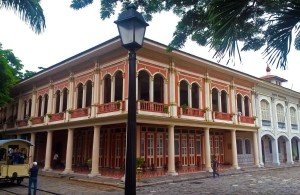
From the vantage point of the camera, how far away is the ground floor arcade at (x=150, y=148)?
18.5m

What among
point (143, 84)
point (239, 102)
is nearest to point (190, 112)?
point (143, 84)

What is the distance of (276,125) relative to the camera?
1124 inches

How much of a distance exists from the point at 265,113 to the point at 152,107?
15286mm

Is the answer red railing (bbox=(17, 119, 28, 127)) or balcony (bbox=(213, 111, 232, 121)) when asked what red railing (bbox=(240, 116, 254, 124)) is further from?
red railing (bbox=(17, 119, 28, 127))

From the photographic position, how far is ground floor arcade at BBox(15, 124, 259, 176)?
729 inches

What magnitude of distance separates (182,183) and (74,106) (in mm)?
9659

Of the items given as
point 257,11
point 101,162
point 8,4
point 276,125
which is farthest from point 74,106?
point 276,125

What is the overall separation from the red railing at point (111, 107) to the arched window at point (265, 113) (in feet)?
53.2

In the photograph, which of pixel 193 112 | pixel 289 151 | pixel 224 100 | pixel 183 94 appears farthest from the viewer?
pixel 289 151

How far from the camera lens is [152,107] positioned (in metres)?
17.0

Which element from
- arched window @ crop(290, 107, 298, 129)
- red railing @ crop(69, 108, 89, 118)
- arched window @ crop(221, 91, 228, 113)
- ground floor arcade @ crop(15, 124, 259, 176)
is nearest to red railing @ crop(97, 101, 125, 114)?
ground floor arcade @ crop(15, 124, 259, 176)

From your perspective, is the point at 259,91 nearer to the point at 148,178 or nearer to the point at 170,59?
the point at 170,59

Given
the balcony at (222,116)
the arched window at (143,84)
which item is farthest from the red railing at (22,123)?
the balcony at (222,116)

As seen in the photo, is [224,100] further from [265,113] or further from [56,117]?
[56,117]
